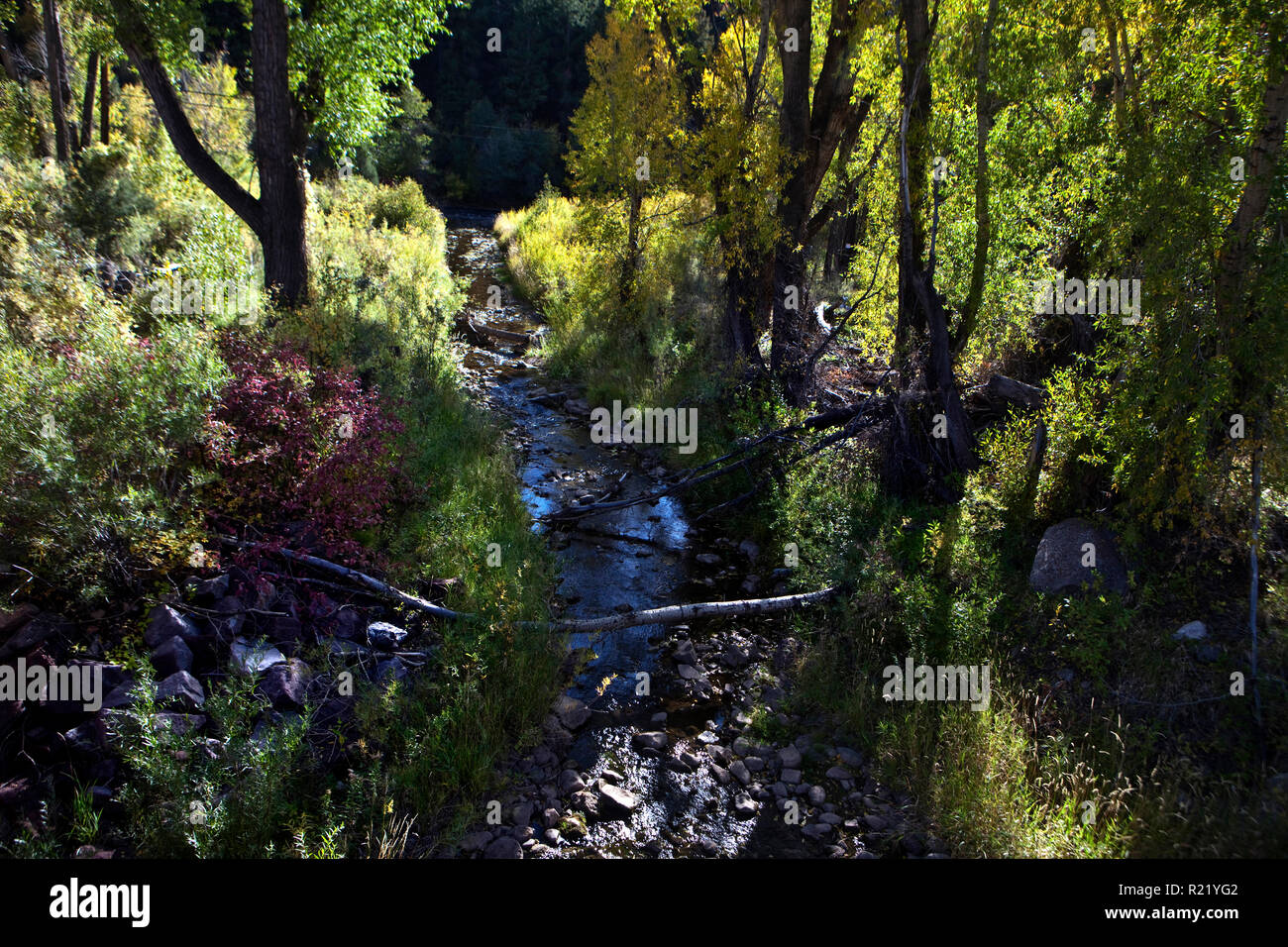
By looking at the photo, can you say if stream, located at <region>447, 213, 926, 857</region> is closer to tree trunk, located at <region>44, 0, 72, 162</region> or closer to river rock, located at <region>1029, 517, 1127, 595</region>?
river rock, located at <region>1029, 517, 1127, 595</region>

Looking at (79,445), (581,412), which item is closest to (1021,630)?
(79,445)

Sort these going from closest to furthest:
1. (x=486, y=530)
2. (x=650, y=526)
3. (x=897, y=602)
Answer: (x=897, y=602) < (x=486, y=530) < (x=650, y=526)

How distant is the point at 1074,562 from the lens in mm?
6004

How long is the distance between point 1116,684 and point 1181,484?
156 cm

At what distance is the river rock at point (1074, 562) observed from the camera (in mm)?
5867

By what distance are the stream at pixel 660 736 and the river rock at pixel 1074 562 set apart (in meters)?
2.33

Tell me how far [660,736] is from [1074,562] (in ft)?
12.8

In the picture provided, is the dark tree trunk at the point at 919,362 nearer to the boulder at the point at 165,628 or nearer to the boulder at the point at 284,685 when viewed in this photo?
the boulder at the point at 284,685

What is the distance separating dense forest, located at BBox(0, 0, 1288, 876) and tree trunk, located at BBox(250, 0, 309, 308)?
71 mm

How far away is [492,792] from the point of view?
4.80 metres

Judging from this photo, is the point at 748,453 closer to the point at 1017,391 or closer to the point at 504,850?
the point at 1017,391

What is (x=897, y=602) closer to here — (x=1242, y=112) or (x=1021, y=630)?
(x=1021, y=630)

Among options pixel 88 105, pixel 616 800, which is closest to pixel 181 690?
pixel 616 800

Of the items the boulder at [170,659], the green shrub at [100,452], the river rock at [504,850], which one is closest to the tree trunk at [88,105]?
the green shrub at [100,452]
